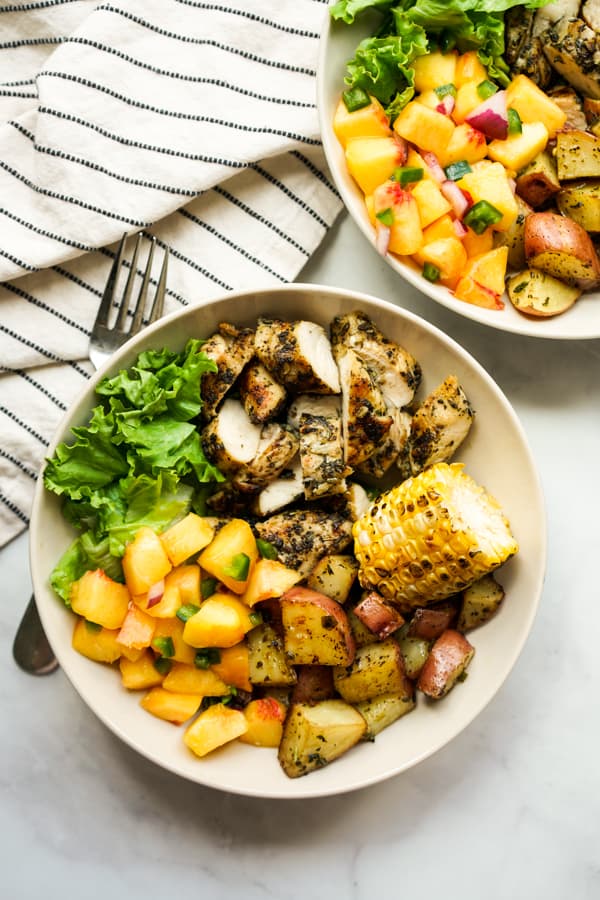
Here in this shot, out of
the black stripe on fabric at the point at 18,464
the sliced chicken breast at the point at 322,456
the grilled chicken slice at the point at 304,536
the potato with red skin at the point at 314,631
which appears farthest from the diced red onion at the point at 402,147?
the black stripe on fabric at the point at 18,464

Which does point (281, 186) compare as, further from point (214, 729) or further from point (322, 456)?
point (214, 729)

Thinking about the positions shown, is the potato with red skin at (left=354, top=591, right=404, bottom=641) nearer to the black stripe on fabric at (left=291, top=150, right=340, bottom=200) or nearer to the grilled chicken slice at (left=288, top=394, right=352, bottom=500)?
the grilled chicken slice at (left=288, top=394, right=352, bottom=500)

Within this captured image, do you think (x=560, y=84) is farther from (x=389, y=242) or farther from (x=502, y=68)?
(x=389, y=242)

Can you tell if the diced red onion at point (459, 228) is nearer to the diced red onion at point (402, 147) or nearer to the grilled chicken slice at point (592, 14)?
the diced red onion at point (402, 147)

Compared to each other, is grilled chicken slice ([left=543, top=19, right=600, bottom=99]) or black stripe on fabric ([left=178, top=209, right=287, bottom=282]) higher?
grilled chicken slice ([left=543, top=19, right=600, bottom=99])

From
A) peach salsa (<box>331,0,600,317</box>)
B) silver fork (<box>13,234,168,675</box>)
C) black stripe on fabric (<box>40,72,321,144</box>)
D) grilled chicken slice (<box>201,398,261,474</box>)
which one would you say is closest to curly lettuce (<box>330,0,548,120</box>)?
peach salsa (<box>331,0,600,317</box>)

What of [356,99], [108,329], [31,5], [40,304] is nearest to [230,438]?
[108,329]

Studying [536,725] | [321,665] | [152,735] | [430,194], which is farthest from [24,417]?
[536,725]
